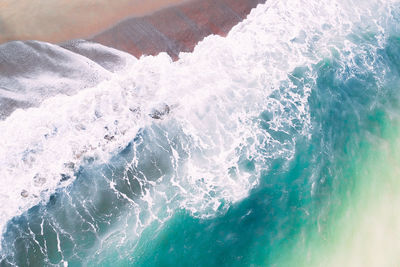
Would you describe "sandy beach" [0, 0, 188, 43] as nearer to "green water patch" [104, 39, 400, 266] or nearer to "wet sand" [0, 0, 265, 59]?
"wet sand" [0, 0, 265, 59]

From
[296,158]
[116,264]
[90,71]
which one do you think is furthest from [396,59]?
[116,264]

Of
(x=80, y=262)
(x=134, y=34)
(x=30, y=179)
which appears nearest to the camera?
(x=80, y=262)

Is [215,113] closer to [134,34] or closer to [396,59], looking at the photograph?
[134,34]

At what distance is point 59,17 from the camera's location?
10.9 metres

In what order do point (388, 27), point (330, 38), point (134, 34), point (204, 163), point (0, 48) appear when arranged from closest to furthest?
point (204, 163), point (0, 48), point (134, 34), point (330, 38), point (388, 27)

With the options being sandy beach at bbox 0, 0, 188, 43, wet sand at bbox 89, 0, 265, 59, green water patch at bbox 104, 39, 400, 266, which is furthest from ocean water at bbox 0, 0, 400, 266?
sandy beach at bbox 0, 0, 188, 43

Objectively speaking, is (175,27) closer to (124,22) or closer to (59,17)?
(124,22)

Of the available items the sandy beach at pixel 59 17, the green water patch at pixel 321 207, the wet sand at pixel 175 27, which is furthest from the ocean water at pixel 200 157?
the sandy beach at pixel 59 17

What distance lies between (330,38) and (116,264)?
11.7 meters

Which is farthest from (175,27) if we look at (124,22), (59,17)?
(59,17)

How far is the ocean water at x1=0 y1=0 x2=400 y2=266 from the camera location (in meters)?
7.79

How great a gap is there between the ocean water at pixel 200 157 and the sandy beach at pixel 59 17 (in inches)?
23.1

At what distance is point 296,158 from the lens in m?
9.39

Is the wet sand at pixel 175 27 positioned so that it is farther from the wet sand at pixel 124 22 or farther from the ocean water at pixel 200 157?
the ocean water at pixel 200 157
